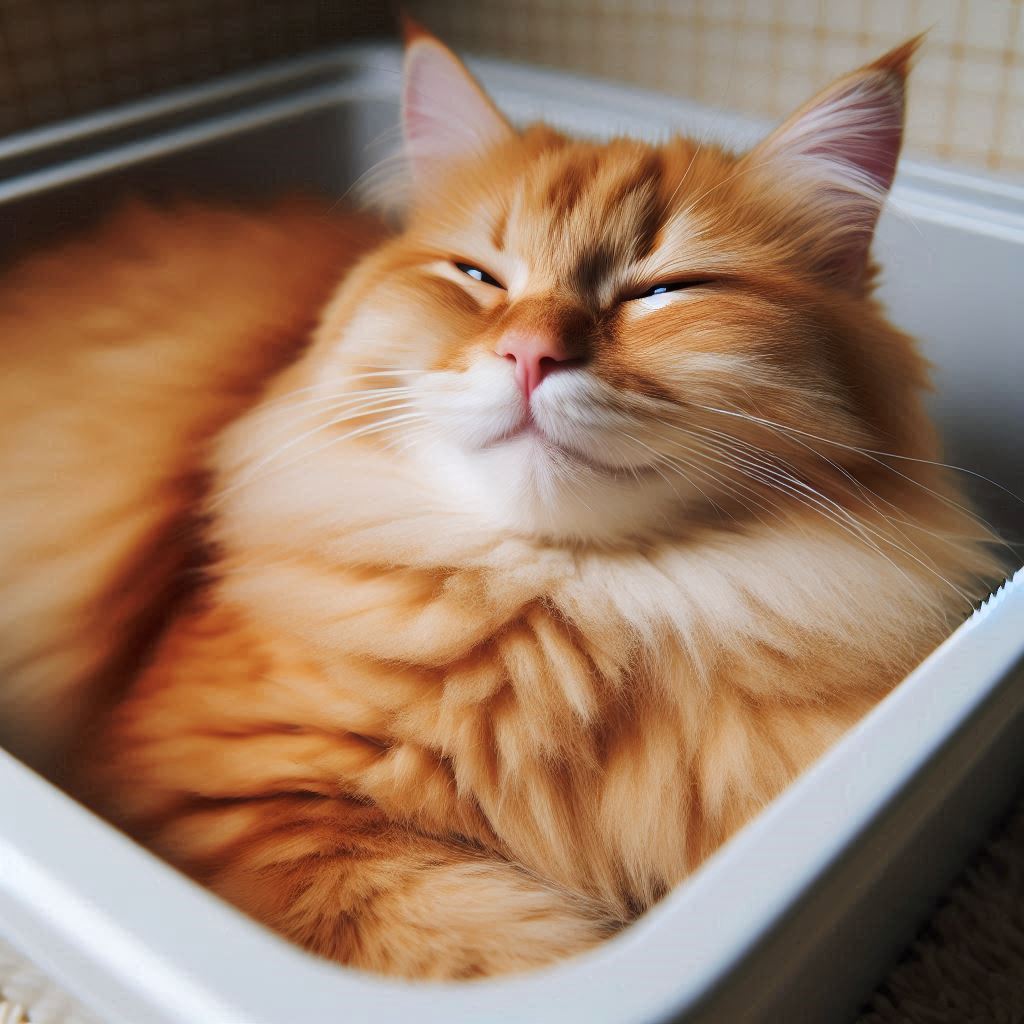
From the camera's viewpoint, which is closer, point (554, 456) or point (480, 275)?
point (554, 456)

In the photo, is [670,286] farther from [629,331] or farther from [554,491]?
[554,491]

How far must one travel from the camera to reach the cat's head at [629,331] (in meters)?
0.80

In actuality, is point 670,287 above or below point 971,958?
above

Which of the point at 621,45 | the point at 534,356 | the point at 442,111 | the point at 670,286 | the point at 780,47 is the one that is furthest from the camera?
the point at 621,45

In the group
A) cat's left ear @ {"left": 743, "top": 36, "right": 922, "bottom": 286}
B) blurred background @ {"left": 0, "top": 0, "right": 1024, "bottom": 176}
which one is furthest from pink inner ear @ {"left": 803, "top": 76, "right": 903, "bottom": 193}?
blurred background @ {"left": 0, "top": 0, "right": 1024, "bottom": 176}

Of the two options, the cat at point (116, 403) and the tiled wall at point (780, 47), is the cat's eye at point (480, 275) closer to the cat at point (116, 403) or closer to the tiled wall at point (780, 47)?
the cat at point (116, 403)

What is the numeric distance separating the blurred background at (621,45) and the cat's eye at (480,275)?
76cm

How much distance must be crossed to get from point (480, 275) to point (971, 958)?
0.71 meters

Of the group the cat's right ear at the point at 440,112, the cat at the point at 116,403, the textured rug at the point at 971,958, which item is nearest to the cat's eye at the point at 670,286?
the cat's right ear at the point at 440,112

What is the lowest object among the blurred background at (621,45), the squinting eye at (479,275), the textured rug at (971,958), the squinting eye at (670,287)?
the textured rug at (971,958)

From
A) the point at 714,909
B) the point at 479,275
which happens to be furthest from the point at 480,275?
the point at 714,909

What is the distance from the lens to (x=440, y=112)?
3.61ft

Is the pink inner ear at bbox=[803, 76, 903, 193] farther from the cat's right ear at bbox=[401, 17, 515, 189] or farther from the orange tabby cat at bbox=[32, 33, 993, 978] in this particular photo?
the cat's right ear at bbox=[401, 17, 515, 189]

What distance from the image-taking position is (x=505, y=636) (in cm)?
84
